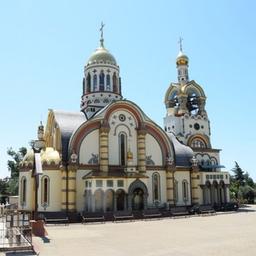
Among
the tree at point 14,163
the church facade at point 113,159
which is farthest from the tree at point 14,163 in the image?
the church facade at point 113,159

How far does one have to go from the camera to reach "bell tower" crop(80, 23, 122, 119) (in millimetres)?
39625

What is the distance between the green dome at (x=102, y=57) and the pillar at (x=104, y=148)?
36.2 ft

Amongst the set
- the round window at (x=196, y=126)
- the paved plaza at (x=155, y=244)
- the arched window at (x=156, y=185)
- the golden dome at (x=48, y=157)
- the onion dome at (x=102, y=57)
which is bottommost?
the paved plaza at (x=155, y=244)

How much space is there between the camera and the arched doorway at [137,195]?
32594 millimetres

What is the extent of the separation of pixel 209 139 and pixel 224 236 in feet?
94.2

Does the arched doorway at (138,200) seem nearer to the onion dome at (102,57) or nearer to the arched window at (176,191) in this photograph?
the arched window at (176,191)

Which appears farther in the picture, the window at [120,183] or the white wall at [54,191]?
the window at [120,183]

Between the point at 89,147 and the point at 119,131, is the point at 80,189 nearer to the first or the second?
the point at 89,147

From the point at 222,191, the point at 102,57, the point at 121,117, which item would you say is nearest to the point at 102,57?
the point at 102,57

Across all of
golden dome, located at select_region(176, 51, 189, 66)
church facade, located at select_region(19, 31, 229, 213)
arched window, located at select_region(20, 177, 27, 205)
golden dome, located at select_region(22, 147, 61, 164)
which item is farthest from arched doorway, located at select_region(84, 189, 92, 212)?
golden dome, located at select_region(176, 51, 189, 66)

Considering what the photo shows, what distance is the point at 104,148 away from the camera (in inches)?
1316

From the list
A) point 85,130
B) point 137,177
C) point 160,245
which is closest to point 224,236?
point 160,245

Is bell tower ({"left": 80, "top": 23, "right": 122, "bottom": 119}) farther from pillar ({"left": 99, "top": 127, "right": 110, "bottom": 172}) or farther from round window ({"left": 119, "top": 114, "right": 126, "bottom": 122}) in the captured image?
pillar ({"left": 99, "top": 127, "right": 110, "bottom": 172})

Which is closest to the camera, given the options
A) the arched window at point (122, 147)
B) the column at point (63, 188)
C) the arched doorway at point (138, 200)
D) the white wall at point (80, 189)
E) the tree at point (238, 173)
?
the column at point (63, 188)
